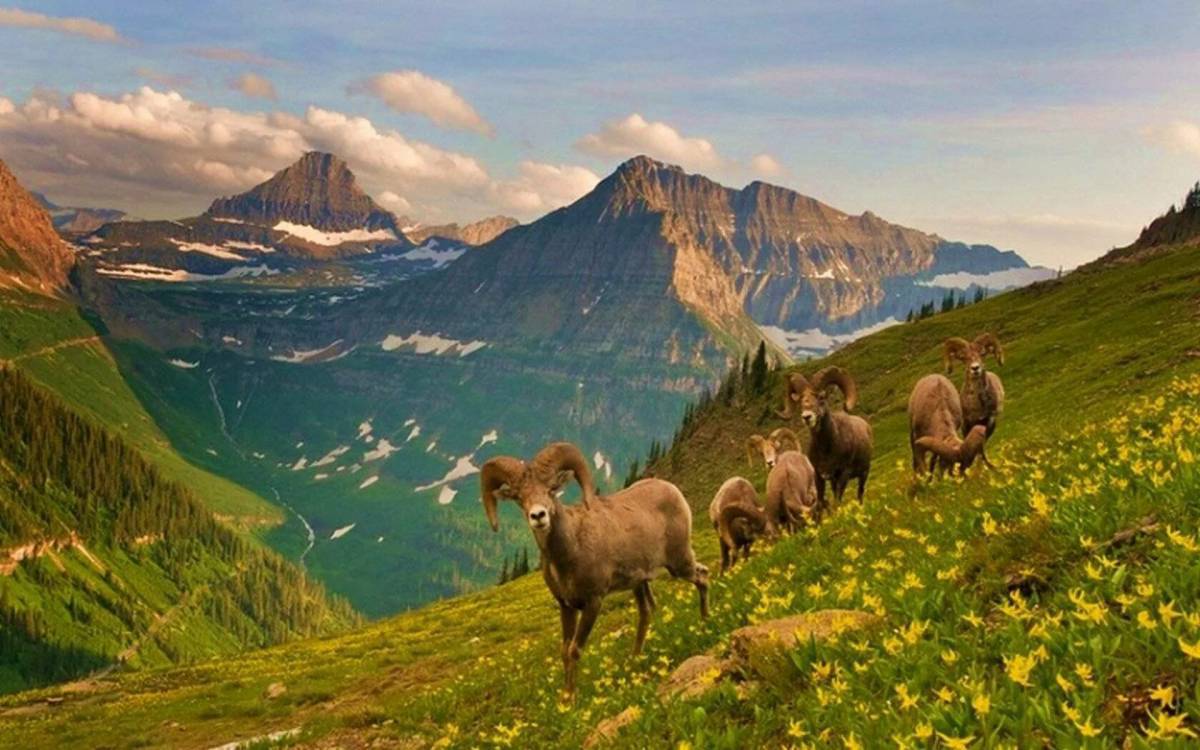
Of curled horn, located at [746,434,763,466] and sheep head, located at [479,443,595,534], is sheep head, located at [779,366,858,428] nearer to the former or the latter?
curled horn, located at [746,434,763,466]

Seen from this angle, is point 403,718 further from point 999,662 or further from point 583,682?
point 999,662

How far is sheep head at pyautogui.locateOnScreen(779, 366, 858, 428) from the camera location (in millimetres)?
22625

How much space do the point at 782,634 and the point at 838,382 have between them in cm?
1559

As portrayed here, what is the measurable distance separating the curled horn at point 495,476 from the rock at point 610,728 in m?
4.15

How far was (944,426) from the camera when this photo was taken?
928 inches

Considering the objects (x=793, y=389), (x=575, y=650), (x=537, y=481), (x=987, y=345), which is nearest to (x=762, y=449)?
(x=793, y=389)

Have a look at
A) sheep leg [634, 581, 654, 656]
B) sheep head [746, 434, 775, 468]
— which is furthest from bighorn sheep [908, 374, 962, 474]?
sheep leg [634, 581, 654, 656]

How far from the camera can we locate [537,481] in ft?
43.1

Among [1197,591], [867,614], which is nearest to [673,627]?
[867,614]

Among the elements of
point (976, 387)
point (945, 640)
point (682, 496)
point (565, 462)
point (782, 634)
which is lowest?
point (782, 634)

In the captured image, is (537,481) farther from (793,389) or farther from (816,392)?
(793,389)

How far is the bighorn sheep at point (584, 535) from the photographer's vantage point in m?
13.2

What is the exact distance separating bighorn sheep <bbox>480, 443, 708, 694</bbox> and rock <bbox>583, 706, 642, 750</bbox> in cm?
338

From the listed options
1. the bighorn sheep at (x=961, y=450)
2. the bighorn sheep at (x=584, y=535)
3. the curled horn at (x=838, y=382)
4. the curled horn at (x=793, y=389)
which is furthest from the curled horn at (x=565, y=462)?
the curled horn at (x=838, y=382)
